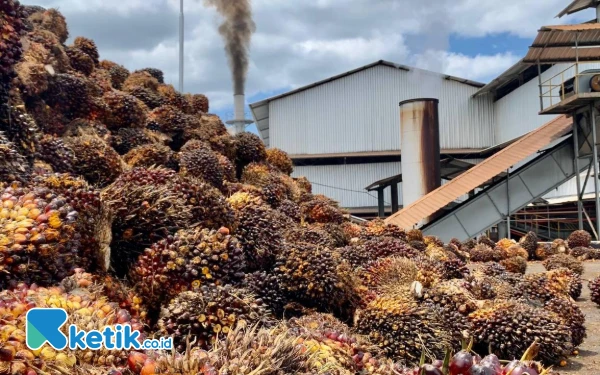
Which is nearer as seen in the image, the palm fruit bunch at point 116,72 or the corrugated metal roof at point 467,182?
the palm fruit bunch at point 116,72

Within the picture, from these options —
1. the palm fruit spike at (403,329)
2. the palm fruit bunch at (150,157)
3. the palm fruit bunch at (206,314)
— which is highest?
the palm fruit bunch at (150,157)

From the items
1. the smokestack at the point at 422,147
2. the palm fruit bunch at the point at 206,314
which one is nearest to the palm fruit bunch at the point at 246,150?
the palm fruit bunch at the point at 206,314

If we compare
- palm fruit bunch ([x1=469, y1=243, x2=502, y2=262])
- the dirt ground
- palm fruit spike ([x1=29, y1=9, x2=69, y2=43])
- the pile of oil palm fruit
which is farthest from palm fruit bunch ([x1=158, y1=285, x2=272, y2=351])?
palm fruit bunch ([x1=469, y1=243, x2=502, y2=262])

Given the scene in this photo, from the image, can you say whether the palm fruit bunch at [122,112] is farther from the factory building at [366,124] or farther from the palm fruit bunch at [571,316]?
the factory building at [366,124]

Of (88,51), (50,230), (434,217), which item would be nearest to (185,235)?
(50,230)

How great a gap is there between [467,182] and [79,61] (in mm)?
10915

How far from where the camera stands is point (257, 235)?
338 centimetres

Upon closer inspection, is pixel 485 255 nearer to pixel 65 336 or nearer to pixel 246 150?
pixel 246 150

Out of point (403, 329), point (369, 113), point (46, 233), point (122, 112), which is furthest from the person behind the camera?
point (369, 113)

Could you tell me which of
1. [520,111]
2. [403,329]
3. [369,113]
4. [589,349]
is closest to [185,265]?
[403,329]

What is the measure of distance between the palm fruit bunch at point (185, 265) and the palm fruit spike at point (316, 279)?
17.0 inches

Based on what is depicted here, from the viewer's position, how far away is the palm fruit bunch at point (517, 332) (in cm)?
334

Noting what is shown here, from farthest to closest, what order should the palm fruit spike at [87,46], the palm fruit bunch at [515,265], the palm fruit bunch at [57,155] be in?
the palm fruit bunch at [515,265] → the palm fruit spike at [87,46] → the palm fruit bunch at [57,155]

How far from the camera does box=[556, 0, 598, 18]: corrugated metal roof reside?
17.7 meters
